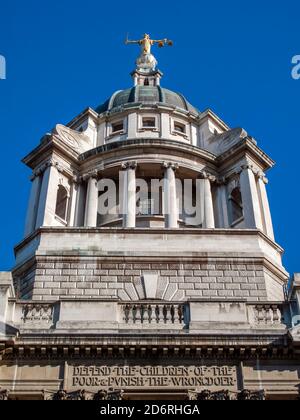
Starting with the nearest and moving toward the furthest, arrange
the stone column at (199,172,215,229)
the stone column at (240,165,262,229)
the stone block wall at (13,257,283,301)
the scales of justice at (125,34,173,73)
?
the stone block wall at (13,257,283,301), the stone column at (240,165,262,229), the stone column at (199,172,215,229), the scales of justice at (125,34,173,73)

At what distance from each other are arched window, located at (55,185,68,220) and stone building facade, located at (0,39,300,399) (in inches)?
2.7

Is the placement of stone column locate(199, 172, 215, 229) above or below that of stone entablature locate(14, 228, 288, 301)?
above

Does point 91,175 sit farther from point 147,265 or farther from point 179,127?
point 147,265

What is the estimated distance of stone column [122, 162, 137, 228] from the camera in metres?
32.0

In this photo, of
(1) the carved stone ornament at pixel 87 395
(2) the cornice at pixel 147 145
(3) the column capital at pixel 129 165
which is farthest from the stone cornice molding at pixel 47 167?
(1) the carved stone ornament at pixel 87 395

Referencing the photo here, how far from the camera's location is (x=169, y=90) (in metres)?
44.3

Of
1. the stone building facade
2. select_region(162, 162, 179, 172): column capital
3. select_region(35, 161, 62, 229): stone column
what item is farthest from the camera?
select_region(162, 162, 179, 172): column capital

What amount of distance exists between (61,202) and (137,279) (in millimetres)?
9362

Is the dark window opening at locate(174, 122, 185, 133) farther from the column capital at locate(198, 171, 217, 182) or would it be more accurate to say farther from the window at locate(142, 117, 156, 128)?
the column capital at locate(198, 171, 217, 182)

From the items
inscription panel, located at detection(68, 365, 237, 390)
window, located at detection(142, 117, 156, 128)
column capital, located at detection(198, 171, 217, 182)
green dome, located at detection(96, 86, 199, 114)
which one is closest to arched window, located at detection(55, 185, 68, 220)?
column capital, located at detection(198, 171, 217, 182)

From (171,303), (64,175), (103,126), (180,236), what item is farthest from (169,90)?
(171,303)

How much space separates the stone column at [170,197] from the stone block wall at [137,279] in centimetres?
501

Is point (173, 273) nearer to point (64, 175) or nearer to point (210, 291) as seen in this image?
point (210, 291)
